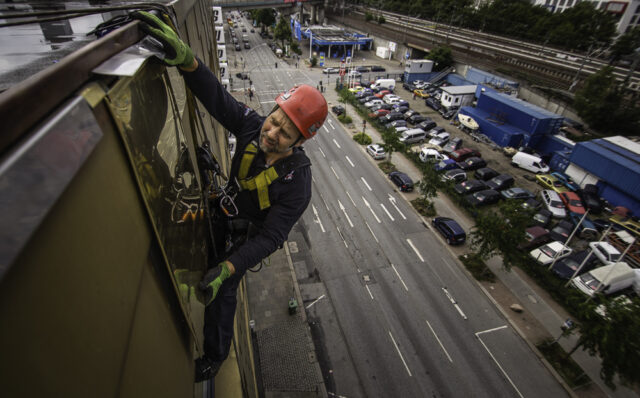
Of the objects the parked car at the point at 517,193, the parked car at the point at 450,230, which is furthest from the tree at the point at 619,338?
the parked car at the point at 517,193

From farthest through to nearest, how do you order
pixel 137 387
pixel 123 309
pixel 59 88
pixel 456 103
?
1. pixel 456 103
2. pixel 137 387
3. pixel 123 309
4. pixel 59 88

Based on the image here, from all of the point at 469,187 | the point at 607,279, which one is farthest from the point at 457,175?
the point at 607,279

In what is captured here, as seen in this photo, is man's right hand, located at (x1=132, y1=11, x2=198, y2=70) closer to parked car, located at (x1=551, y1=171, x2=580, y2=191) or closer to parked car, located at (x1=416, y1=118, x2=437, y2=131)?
parked car, located at (x1=551, y1=171, x2=580, y2=191)

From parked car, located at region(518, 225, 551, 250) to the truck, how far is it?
2894 mm

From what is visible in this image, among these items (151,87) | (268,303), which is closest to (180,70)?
(151,87)

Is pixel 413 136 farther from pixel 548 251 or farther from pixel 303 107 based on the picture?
pixel 303 107

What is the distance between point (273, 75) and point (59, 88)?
167 feet

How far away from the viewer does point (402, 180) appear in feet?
78.2

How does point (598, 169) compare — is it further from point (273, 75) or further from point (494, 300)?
point (273, 75)

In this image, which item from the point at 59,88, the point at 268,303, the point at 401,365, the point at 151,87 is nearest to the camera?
the point at 59,88

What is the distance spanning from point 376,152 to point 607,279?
17191mm

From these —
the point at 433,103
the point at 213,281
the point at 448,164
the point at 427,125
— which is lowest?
the point at 448,164

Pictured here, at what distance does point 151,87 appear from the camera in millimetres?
2447

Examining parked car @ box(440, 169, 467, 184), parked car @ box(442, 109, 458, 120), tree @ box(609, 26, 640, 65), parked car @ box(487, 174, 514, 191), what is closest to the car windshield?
parked car @ box(487, 174, 514, 191)
